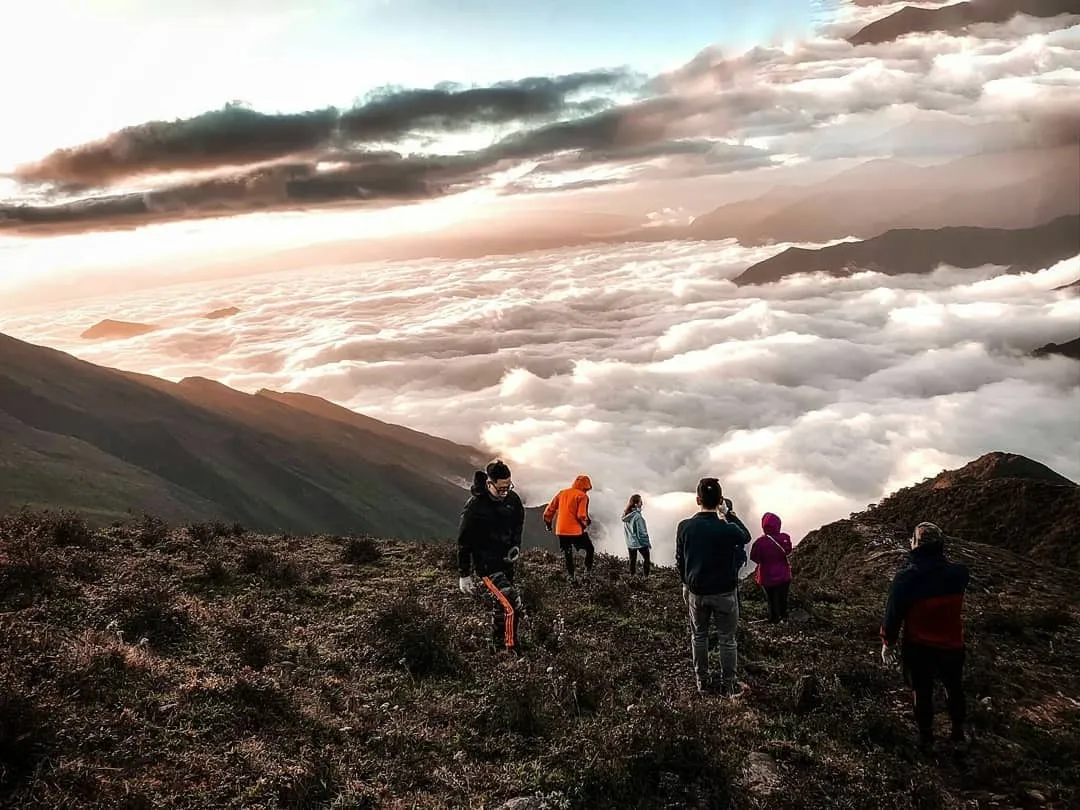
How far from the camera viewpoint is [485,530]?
880 centimetres

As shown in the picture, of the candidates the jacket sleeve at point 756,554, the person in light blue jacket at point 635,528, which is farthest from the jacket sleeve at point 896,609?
the person in light blue jacket at point 635,528

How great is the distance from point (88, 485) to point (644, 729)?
314 ft

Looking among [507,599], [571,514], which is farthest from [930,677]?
[571,514]

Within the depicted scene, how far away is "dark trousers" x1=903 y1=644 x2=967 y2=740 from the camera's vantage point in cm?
682

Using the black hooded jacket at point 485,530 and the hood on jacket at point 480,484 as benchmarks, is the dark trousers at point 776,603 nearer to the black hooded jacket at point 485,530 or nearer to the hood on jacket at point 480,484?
the black hooded jacket at point 485,530

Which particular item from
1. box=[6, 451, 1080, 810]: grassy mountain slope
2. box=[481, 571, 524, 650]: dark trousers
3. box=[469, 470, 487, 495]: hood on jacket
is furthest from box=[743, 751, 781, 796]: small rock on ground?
box=[469, 470, 487, 495]: hood on jacket

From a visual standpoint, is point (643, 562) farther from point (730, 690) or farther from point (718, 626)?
point (718, 626)

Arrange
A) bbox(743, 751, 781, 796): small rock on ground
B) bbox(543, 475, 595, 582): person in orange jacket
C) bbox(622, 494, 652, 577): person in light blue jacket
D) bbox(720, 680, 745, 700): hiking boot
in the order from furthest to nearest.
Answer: bbox(622, 494, 652, 577): person in light blue jacket, bbox(543, 475, 595, 582): person in orange jacket, bbox(720, 680, 745, 700): hiking boot, bbox(743, 751, 781, 796): small rock on ground

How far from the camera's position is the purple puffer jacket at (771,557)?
11.6 metres

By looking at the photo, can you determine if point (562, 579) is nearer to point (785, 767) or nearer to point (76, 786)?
point (785, 767)

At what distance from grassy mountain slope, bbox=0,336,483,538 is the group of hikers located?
296 ft

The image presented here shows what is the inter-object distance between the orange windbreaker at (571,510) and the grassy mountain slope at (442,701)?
50.0 inches

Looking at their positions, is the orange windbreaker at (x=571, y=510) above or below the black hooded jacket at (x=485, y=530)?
below

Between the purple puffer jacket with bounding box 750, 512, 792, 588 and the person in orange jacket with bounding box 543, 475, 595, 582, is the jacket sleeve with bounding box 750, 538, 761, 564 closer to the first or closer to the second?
the purple puffer jacket with bounding box 750, 512, 792, 588
